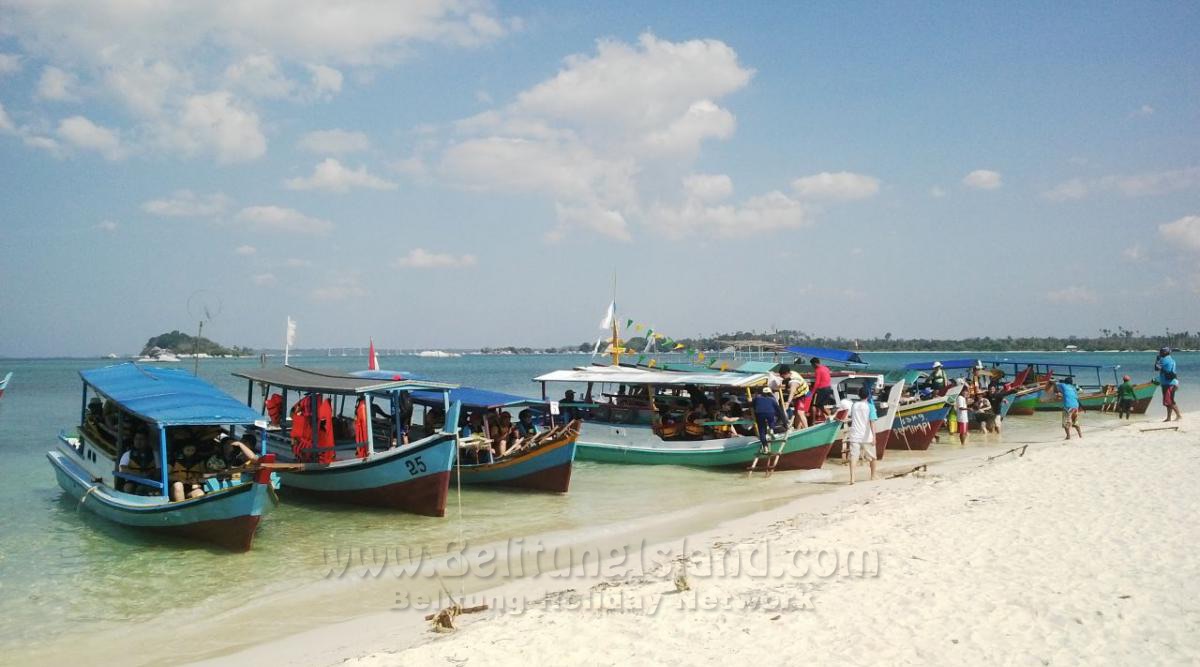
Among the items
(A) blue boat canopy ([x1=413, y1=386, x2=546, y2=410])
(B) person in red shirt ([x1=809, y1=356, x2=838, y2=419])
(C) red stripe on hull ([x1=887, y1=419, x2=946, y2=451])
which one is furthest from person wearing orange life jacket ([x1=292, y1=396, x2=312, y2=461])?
(C) red stripe on hull ([x1=887, y1=419, x2=946, y2=451])

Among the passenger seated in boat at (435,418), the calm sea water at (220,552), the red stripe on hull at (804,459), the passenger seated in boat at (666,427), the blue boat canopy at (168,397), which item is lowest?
the calm sea water at (220,552)

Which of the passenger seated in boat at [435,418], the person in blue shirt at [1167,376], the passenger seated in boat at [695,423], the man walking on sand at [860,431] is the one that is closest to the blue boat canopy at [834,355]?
the passenger seated in boat at [695,423]

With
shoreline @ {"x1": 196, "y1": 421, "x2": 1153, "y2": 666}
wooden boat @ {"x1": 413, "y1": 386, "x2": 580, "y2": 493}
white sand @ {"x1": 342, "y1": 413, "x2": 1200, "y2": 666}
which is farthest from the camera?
wooden boat @ {"x1": 413, "y1": 386, "x2": 580, "y2": 493}

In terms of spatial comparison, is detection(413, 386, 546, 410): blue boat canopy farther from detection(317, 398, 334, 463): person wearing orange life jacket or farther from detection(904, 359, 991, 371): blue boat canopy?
detection(904, 359, 991, 371): blue boat canopy

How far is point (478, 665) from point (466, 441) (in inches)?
325

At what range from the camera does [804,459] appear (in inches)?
644

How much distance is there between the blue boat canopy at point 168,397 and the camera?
10500mm

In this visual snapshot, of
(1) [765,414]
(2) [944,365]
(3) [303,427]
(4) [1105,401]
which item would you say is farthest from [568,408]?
(4) [1105,401]

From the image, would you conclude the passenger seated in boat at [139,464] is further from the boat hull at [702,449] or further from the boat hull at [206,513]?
the boat hull at [702,449]

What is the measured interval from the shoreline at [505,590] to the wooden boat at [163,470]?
9.29 feet

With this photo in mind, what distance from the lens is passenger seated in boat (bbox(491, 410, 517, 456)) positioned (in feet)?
50.3

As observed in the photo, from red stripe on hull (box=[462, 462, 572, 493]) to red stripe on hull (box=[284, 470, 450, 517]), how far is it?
2307 mm

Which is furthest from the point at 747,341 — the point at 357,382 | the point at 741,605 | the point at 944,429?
the point at 741,605

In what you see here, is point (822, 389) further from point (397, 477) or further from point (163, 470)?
point (163, 470)
